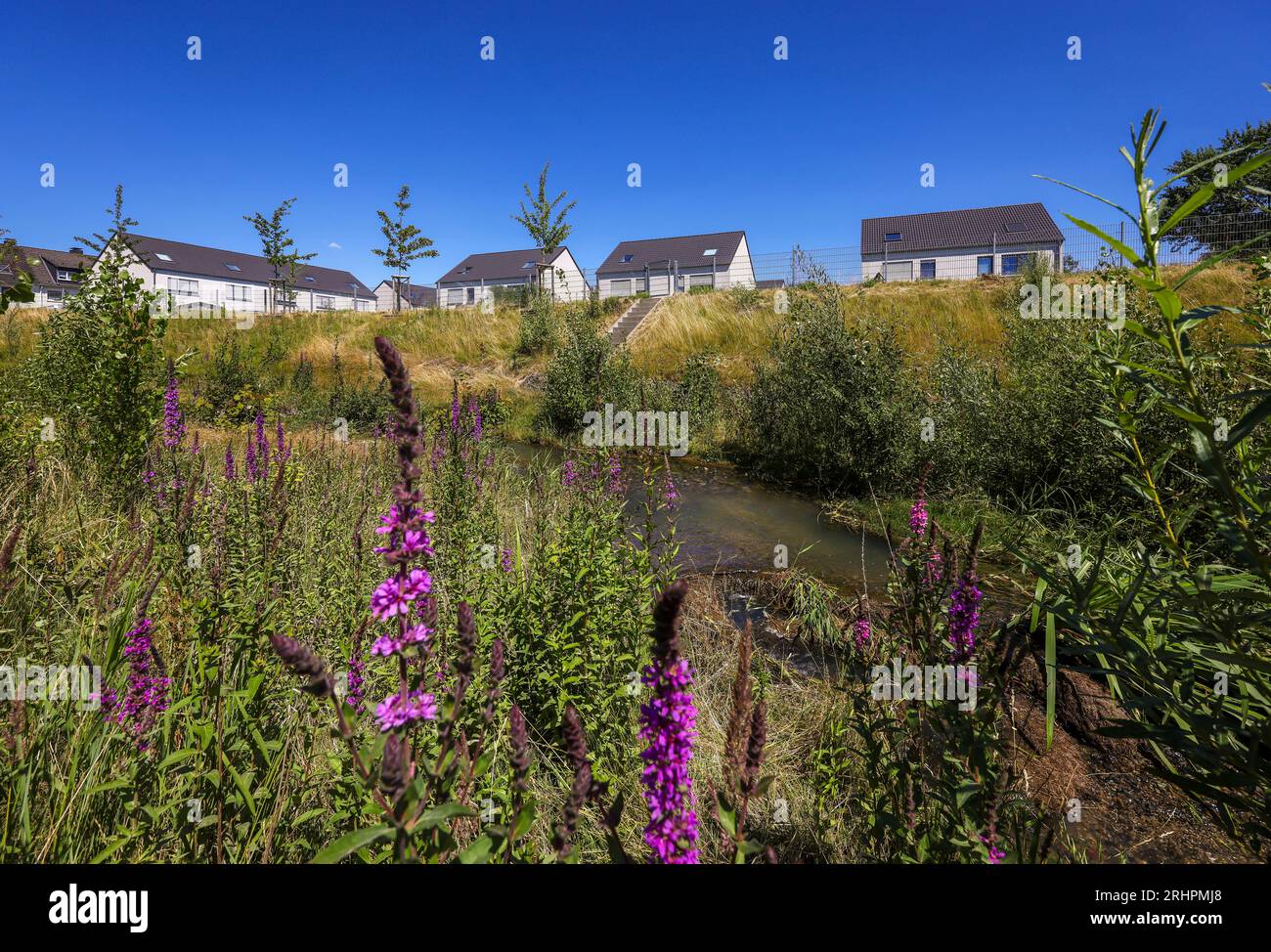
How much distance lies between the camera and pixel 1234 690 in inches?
80.6

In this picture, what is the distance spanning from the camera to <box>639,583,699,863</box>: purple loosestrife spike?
3.30 ft

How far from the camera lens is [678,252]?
178 feet

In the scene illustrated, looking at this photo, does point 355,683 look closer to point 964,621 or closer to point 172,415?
point 964,621

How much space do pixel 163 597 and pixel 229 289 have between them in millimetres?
66467

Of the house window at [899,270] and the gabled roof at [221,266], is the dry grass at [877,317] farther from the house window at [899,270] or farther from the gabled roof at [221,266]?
the gabled roof at [221,266]

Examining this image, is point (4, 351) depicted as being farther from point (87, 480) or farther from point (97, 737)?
point (97, 737)

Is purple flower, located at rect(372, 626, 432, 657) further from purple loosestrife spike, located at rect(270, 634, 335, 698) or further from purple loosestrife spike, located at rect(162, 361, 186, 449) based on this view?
purple loosestrife spike, located at rect(162, 361, 186, 449)

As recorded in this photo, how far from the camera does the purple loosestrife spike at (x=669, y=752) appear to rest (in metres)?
1.01

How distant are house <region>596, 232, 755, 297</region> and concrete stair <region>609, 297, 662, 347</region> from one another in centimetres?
2621

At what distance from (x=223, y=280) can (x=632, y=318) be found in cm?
5077

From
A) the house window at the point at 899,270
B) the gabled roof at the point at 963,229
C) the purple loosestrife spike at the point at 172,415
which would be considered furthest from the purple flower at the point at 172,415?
the gabled roof at the point at 963,229

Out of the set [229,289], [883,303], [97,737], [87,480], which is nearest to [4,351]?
[87,480]

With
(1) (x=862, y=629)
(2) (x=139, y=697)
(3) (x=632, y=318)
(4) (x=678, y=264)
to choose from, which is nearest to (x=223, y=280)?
(4) (x=678, y=264)

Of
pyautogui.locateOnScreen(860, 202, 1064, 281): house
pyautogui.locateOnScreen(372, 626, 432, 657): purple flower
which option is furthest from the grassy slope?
pyautogui.locateOnScreen(860, 202, 1064, 281): house
